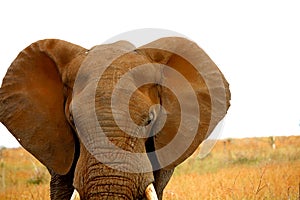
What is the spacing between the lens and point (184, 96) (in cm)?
656

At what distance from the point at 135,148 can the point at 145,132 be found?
0.33 meters

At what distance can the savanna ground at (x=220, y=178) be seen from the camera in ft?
31.7

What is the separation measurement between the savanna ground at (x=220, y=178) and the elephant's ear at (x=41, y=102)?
2.47 metres

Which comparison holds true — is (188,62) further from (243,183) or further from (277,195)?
(243,183)

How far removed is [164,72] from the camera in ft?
21.5

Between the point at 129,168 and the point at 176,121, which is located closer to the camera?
the point at 129,168

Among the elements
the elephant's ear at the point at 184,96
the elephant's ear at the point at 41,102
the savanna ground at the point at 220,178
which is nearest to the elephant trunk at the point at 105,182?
the elephant's ear at the point at 184,96

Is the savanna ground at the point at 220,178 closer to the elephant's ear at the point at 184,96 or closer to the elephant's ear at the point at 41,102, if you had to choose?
the elephant's ear at the point at 184,96

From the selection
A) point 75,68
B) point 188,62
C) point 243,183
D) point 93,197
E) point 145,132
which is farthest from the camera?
point 243,183

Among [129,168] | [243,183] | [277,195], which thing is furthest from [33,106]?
[243,183]

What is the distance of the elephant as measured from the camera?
5.43 m

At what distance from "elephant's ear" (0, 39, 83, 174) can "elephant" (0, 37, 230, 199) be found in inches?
0.4

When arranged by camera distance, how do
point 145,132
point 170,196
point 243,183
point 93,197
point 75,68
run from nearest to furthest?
1. point 93,197
2. point 145,132
3. point 75,68
4. point 170,196
5. point 243,183

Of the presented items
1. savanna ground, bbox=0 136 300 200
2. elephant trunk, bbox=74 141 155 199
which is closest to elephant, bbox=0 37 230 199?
elephant trunk, bbox=74 141 155 199
